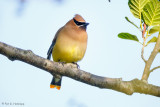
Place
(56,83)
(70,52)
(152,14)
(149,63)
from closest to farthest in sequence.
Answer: (149,63) → (152,14) → (70,52) → (56,83)

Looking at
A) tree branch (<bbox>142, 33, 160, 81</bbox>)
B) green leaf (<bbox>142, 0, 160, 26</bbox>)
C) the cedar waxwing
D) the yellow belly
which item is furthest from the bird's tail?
tree branch (<bbox>142, 33, 160, 81</bbox>)

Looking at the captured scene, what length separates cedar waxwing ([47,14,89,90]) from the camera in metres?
4.58

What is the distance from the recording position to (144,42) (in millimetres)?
2906

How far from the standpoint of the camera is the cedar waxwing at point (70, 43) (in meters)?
4.58

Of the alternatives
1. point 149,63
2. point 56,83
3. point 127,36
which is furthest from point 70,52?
point 149,63

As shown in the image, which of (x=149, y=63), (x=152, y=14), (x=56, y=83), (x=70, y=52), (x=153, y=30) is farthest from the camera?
(x=56, y=83)

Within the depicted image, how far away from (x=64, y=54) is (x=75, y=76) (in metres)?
1.80

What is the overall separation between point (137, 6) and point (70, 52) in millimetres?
1708

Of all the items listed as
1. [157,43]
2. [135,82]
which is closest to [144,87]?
[135,82]

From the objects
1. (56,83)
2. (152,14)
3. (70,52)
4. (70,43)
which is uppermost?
(152,14)

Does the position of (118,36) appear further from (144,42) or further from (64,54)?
(64,54)

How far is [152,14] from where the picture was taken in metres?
3.09

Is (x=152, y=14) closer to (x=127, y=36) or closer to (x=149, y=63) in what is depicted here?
(x=127, y=36)

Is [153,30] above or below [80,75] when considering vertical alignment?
above
